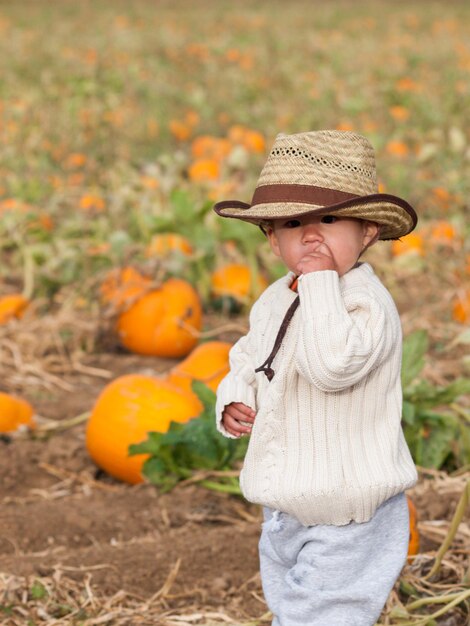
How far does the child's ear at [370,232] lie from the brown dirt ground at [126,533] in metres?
0.97

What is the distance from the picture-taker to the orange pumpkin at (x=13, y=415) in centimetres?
375

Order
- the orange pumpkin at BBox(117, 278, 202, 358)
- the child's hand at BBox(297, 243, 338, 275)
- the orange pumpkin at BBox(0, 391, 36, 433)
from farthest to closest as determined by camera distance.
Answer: the orange pumpkin at BBox(117, 278, 202, 358) → the orange pumpkin at BBox(0, 391, 36, 433) → the child's hand at BBox(297, 243, 338, 275)

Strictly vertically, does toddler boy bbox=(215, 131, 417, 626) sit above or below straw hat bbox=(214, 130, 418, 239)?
below

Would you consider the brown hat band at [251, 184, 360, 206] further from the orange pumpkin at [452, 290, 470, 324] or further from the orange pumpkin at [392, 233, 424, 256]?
the orange pumpkin at [392, 233, 424, 256]

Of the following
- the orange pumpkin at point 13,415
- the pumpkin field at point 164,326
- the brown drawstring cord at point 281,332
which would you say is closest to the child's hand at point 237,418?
the brown drawstring cord at point 281,332

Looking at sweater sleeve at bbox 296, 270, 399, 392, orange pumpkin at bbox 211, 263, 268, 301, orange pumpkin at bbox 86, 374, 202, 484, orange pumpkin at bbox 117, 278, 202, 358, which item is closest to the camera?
sweater sleeve at bbox 296, 270, 399, 392

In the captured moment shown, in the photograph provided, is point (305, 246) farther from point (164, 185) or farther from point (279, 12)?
point (279, 12)

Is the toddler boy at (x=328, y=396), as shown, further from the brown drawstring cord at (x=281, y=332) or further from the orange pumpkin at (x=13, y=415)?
the orange pumpkin at (x=13, y=415)

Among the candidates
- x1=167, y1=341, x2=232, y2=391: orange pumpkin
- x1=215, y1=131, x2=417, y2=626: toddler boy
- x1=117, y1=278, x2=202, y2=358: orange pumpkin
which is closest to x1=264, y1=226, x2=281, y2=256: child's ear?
x1=215, y1=131, x2=417, y2=626: toddler boy

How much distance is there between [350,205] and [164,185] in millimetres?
3642

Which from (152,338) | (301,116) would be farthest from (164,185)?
(301,116)

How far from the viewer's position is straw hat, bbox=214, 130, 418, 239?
1.98 m

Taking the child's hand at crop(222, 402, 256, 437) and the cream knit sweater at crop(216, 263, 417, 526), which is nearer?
the cream knit sweater at crop(216, 263, 417, 526)

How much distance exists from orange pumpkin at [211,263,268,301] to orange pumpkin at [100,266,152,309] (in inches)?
15.5
